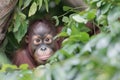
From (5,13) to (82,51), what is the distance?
5.92 feet

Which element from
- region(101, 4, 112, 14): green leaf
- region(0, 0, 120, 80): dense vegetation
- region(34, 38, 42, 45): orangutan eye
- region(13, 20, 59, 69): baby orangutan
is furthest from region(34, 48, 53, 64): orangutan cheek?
region(101, 4, 112, 14): green leaf

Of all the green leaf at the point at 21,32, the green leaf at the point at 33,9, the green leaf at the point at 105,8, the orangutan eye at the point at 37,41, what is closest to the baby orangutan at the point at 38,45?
the orangutan eye at the point at 37,41

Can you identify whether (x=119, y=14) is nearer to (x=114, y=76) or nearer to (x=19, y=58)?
(x=114, y=76)

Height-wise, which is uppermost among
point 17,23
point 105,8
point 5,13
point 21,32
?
point 105,8

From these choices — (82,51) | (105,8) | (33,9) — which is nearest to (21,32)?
(33,9)

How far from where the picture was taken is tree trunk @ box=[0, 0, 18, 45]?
10.4 feet

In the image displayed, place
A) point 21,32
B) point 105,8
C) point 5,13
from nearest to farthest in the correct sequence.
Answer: point 105,8 < point 5,13 < point 21,32

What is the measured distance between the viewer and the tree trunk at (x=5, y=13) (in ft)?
10.4

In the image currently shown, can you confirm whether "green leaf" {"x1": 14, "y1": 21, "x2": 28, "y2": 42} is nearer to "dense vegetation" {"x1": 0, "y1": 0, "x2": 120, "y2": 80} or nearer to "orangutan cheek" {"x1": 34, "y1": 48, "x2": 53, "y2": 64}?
"dense vegetation" {"x1": 0, "y1": 0, "x2": 120, "y2": 80}

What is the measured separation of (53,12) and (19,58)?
1.89 feet

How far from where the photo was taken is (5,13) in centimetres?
325

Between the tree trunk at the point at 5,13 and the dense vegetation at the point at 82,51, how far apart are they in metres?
0.06

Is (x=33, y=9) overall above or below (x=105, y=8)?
below

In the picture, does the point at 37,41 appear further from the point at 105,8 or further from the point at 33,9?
the point at 105,8
